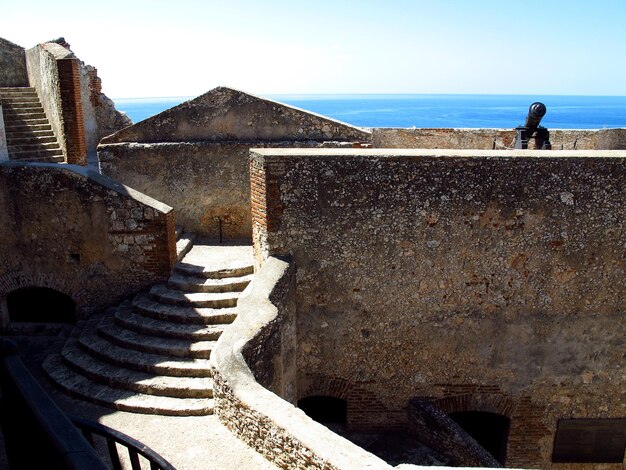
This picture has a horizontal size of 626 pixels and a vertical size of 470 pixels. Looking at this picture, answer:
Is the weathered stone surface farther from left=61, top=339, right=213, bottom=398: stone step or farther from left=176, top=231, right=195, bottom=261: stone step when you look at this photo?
left=61, top=339, right=213, bottom=398: stone step

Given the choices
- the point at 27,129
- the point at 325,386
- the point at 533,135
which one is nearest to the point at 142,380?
the point at 325,386

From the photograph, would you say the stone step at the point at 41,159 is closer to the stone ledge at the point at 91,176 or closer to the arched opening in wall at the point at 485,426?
the stone ledge at the point at 91,176

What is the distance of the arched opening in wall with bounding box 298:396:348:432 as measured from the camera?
9328mm

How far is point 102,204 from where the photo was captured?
8758 mm

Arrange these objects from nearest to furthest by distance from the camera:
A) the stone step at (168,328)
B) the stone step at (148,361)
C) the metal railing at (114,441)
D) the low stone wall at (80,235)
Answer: the metal railing at (114,441) < the stone step at (148,361) < the stone step at (168,328) < the low stone wall at (80,235)

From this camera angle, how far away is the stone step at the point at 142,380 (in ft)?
23.4

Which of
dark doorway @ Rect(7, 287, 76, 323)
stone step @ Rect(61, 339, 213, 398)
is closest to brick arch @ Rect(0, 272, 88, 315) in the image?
dark doorway @ Rect(7, 287, 76, 323)

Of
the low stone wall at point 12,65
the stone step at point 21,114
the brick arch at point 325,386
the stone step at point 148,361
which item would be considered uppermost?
the low stone wall at point 12,65

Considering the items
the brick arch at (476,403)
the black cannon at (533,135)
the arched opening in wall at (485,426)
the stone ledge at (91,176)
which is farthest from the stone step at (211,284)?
the black cannon at (533,135)

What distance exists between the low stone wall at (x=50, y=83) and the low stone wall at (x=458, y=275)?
7.94 metres

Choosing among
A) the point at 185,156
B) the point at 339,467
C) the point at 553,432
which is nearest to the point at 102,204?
the point at 185,156

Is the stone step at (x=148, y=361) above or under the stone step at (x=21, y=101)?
under

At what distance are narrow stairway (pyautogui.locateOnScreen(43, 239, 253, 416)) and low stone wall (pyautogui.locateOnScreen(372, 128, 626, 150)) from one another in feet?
24.6

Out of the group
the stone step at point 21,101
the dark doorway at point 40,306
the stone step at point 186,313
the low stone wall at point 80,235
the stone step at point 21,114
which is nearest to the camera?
the stone step at point 186,313
